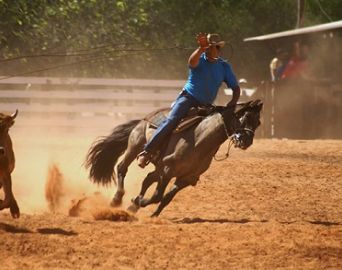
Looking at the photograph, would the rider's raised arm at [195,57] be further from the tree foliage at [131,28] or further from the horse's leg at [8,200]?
the tree foliage at [131,28]

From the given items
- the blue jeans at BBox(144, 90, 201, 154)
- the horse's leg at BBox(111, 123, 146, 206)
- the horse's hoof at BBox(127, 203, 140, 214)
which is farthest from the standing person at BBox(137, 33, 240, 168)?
the horse's leg at BBox(111, 123, 146, 206)

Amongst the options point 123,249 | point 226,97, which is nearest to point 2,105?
point 226,97

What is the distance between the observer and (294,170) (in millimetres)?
15414

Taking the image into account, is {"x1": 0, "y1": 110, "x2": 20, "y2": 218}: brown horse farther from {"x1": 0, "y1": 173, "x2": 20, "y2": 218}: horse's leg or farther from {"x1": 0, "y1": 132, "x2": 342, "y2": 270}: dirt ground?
{"x1": 0, "y1": 132, "x2": 342, "y2": 270}: dirt ground

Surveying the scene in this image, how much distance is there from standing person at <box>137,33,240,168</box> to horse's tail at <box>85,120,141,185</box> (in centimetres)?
111

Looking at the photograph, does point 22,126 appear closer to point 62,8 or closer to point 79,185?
point 62,8

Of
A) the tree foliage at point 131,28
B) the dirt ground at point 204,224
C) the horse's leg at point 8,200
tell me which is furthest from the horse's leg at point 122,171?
the tree foliage at point 131,28

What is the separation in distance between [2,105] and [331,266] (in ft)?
58.6

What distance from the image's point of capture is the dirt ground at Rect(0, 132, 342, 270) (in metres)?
7.79

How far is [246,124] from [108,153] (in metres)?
2.44

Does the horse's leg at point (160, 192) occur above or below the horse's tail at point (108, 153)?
below

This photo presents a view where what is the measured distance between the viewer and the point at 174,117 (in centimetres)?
1077

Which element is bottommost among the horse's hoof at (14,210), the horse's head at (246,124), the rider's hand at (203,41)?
the horse's hoof at (14,210)

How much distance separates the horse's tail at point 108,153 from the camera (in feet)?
39.4
